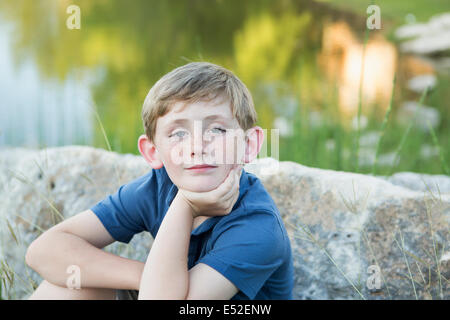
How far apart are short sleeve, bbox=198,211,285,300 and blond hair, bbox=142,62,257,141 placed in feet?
0.85

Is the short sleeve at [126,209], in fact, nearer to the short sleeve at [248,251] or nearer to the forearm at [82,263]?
the forearm at [82,263]

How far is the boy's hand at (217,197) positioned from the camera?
1165 millimetres

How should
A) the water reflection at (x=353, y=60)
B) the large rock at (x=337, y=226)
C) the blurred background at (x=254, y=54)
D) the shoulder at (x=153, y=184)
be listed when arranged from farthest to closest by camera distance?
1. the water reflection at (x=353, y=60)
2. the blurred background at (x=254, y=54)
3. the large rock at (x=337, y=226)
4. the shoulder at (x=153, y=184)

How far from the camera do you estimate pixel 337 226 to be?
1.65 meters

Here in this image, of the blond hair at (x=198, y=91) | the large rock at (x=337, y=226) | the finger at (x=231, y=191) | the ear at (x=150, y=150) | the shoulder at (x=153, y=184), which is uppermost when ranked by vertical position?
the blond hair at (x=198, y=91)

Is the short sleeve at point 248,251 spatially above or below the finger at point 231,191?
below

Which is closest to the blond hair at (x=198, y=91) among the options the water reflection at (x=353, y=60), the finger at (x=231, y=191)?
the finger at (x=231, y=191)

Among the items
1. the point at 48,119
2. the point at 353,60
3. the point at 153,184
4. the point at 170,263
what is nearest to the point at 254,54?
the point at 353,60

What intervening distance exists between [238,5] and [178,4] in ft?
2.74

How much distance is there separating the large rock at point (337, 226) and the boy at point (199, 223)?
11.9 inches

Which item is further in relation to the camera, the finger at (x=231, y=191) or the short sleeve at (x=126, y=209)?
the short sleeve at (x=126, y=209)

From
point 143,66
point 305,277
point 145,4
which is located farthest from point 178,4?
point 305,277

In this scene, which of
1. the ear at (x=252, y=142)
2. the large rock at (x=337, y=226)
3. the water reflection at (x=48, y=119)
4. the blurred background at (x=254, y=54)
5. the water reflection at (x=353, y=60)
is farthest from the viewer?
the water reflection at (x=353, y=60)
